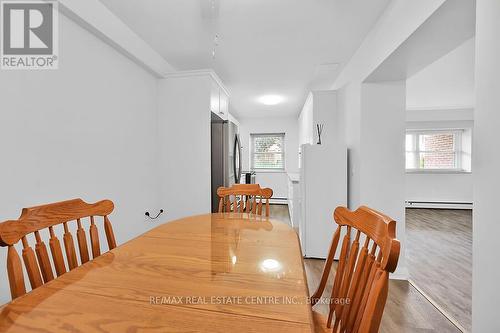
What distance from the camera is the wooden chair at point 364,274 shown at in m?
0.55

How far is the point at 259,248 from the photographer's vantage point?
1.02 meters

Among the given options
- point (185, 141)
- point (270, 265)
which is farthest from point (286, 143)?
point (270, 265)

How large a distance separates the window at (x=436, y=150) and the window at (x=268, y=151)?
321cm

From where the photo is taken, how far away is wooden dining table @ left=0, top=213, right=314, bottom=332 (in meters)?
0.55

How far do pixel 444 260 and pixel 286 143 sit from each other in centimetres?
415

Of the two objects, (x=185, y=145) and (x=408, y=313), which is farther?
(x=185, y=145)

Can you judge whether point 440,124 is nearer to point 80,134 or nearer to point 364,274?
point 364,274

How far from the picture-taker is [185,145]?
288 cm

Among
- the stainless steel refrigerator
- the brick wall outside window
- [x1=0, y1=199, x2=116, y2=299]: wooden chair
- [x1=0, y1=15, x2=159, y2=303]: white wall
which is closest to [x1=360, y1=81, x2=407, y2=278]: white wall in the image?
the stainless steel refrigerator

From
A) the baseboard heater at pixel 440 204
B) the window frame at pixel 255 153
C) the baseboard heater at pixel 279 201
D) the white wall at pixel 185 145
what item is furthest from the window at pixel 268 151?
the white wall at pixel 185 145

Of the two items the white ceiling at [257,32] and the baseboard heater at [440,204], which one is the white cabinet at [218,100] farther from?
the baseboard heater at [440,204]

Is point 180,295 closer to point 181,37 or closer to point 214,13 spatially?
point 214,13

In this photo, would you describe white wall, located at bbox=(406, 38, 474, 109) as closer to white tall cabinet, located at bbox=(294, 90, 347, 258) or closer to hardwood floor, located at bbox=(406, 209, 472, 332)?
white tall cabinet, located at bbox=(294, 90, 347, 258)

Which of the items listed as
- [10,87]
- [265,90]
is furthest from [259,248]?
[265,90]
